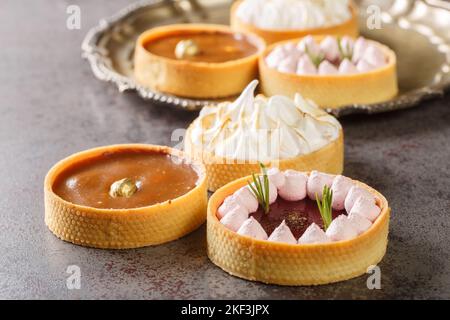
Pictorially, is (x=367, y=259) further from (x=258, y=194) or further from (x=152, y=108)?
(x=152, y=108)

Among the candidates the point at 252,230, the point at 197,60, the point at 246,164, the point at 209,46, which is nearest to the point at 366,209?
the point at 252,230

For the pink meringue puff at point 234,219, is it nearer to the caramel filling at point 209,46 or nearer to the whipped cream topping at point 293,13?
the caramel filling at point 209,46

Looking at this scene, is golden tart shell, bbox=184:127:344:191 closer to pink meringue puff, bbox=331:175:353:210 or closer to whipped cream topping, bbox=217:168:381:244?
whipped cream topping, bbox=217:168:381:244

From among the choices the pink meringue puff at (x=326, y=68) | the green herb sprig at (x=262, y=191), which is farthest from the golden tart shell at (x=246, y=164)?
the pink meringue puff at (x=326, y=68)

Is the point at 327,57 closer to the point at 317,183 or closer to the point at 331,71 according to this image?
the point at 331,71

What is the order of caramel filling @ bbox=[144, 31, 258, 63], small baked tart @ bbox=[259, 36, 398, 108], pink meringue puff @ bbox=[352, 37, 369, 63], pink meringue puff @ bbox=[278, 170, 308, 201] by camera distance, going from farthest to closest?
1. caramel filling @ bbox=[144, 31, 258, 63]
2. pink meringue puff @ bbox=[352, 37, 369, 63]
3. small baked tart @ bbox=[259, 36, 398, 108]
4. pink meringue puff @ bbox=[278, 170, 308, 201]

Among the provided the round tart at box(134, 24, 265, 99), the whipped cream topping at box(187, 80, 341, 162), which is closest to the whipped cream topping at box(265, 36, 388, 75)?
the round tart at box(134, 24, 265, 99)
